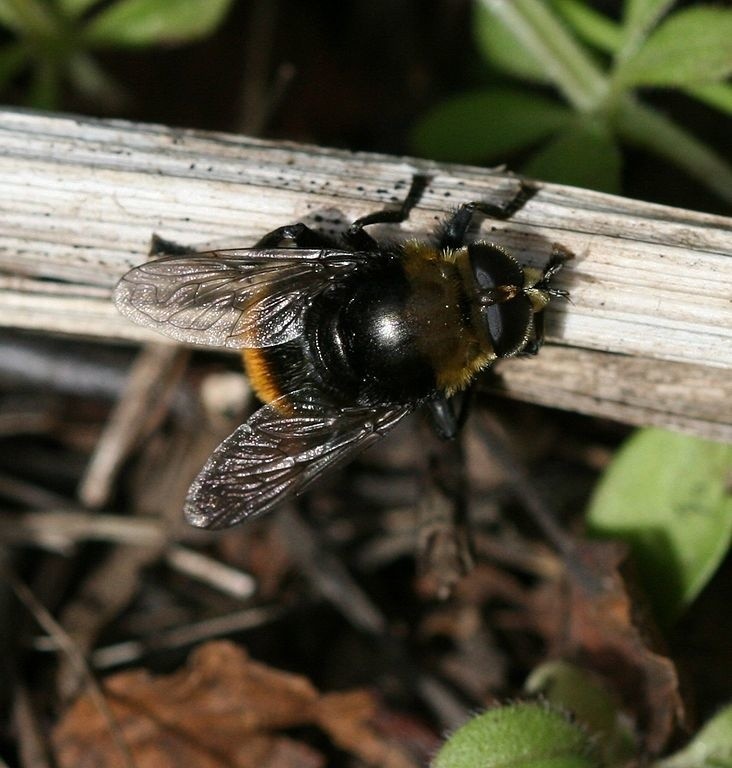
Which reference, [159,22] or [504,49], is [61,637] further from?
[504,49]

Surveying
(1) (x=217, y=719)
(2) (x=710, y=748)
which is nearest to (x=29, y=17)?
(1) (x=217, y=719)

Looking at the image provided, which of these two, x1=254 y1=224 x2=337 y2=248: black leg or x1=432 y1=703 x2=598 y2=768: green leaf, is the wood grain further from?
x1=432 y1=703 x2=598 y2=768: green leaf

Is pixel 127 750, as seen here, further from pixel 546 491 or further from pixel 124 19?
pixel 124 19

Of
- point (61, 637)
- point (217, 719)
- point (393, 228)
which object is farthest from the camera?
point (61, 637)

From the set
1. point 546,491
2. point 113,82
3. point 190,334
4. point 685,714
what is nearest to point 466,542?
point 546,491

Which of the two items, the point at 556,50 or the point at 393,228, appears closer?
the point at 393,228

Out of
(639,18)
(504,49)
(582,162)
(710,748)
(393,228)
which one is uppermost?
(504,49)

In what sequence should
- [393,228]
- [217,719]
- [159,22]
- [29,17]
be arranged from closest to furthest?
[393,228]
[217,719]
[159,22]
[29,17]
